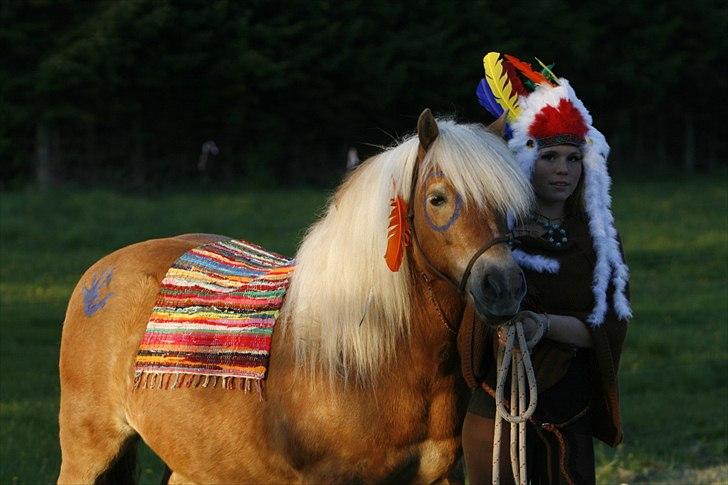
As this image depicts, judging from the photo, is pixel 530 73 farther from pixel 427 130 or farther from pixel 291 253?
pixel 291 253

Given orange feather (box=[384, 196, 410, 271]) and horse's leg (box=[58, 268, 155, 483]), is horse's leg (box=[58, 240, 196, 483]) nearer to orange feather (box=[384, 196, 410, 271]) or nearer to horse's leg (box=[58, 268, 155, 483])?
horse's leg (box=[58, 268, 155, 483])

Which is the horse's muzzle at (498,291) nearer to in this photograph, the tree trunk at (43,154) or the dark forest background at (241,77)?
the dark forest background at (241,77)

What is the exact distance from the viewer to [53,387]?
27.1 feet

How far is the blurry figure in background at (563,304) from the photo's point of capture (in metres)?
3.80

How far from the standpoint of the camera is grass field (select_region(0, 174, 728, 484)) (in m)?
6.93

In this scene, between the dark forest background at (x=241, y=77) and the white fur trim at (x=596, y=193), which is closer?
the white fur trim at (x=596, y=193)

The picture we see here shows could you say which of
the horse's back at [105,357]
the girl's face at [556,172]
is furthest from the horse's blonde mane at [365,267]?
the horse's back at [105,357]

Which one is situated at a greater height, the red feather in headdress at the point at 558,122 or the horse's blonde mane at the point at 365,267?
the red feather in headdress at the point at 558,122

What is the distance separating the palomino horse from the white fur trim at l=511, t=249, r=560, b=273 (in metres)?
0.22

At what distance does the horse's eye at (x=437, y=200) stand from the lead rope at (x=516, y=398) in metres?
0.44

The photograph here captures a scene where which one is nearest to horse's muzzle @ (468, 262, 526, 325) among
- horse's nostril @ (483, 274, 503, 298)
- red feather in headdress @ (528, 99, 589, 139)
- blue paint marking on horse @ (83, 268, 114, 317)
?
horse's nostril @ (483, 274, 503, 298)

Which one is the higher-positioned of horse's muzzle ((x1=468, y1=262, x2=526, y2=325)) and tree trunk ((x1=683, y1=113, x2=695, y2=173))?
horse's muzzle ((x1=468, y1=262, x2=526, y2=325))

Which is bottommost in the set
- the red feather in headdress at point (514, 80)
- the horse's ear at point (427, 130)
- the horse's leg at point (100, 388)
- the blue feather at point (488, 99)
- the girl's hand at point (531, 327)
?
the horse's leg at point (100, 388)

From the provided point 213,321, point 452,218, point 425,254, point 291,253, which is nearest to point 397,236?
point 425,254
